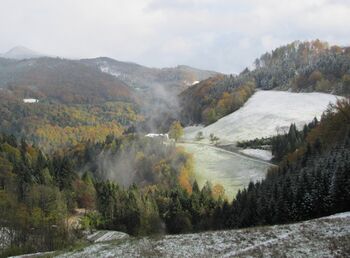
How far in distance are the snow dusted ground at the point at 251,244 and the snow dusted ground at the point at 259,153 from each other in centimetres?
10262

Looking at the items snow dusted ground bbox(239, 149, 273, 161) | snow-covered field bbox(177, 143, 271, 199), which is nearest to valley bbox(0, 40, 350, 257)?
snow-covered field bbox(177, 143, 271, 199)

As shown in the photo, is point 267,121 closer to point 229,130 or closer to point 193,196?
point 229,130

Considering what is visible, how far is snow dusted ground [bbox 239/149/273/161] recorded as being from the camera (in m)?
144

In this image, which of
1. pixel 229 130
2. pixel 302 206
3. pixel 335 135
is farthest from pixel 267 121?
pixel 302 206

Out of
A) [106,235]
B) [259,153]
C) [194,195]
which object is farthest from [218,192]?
[259,153]

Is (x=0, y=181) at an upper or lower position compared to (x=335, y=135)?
lower

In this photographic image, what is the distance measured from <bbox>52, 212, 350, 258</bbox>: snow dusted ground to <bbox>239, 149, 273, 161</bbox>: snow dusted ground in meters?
103

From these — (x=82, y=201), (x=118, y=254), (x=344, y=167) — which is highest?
(x=344, y=167)

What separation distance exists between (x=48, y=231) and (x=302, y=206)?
5237 centimetres

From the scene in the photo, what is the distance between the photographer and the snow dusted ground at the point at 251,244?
3456 cm

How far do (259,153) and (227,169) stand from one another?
16295 mm

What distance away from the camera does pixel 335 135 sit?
99.1 meters

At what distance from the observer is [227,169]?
456ft

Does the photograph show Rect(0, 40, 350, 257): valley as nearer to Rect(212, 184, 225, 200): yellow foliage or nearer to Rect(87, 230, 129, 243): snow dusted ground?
Rect(87, 230, 129, 243): snow dusted ground
